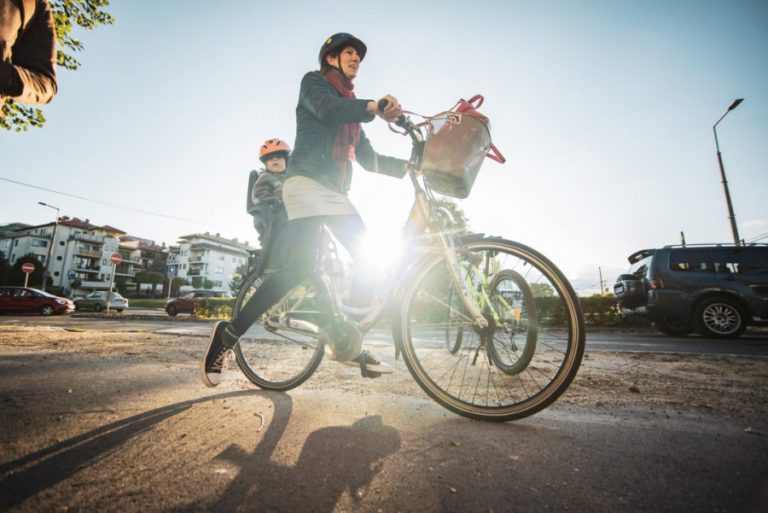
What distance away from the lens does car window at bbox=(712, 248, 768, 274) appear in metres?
7.38

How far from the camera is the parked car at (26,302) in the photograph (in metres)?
18.4

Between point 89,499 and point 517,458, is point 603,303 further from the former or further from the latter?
point 89,499

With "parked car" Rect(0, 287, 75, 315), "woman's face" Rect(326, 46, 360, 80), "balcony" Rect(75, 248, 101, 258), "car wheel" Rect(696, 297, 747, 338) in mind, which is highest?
"balcony" Rect(75, 248, 101, 258)

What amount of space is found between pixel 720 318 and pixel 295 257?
9645 mm

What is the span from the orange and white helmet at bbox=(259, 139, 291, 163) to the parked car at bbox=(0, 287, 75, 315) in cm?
2348

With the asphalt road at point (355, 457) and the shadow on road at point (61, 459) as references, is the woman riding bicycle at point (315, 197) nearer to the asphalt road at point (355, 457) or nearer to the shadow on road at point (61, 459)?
the asphalt road at point (355, 457)

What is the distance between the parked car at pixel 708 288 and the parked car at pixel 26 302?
27.3m

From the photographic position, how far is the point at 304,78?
204 cm

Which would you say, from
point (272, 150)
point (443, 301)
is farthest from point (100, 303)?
point (443, 301)

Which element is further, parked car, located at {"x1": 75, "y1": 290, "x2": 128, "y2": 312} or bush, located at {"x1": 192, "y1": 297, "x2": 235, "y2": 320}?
parked car, located at {"x1": 75, "y1": 290, "x2": 128, "y2": 312}

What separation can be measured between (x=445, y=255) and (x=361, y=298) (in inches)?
23.9

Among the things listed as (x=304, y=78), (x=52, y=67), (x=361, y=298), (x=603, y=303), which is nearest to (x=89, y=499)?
(x=361, y=298)

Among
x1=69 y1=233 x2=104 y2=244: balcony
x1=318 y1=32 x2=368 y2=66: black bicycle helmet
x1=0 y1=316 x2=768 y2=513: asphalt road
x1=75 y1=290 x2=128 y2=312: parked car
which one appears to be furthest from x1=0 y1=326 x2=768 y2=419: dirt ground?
x1=69 y1=233 x2=104 y2=244: balcony

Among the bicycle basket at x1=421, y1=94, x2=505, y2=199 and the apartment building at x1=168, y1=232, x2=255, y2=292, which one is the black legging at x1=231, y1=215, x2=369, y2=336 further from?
the apartment building at x1=168, y1=232, x2=255, y2=292
